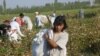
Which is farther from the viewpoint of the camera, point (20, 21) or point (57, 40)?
point (20, 21)

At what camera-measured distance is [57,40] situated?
339 inches

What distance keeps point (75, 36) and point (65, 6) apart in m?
50.4

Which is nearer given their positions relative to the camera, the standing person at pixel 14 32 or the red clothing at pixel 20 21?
the standing person at pixel 14 32

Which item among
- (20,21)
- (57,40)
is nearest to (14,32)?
(20,21)

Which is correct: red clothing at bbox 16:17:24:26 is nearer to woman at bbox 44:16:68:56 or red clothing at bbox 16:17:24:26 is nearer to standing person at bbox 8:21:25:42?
standing person at bbox 8:21:25:42

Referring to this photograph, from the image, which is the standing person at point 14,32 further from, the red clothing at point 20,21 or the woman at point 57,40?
the woman at point 57,40

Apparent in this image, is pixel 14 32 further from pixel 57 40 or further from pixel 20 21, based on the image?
pixel 57 40

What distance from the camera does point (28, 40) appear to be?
17734 millimetres

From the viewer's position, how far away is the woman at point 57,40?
844 centimetres

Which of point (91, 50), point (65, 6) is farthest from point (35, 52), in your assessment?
point (65, 6)

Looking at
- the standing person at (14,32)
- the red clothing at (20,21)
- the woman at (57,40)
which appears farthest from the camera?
the red clothing at (20,21)

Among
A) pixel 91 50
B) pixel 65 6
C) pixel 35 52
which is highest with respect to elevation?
pixel 35 52

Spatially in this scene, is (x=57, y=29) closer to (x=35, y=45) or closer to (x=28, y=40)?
(x=35, y=45)

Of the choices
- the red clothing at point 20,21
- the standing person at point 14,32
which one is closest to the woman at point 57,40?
the standing person at point 14,32
